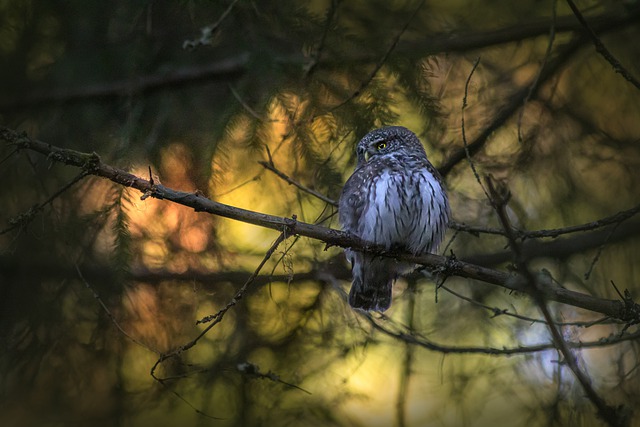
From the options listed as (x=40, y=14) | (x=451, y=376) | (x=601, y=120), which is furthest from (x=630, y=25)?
(x=40, y=14)

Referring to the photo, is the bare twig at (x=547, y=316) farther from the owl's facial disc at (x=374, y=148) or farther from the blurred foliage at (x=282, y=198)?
the owl's facial disc at (x=374, y=148)

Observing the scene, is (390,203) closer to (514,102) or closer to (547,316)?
(514,102)

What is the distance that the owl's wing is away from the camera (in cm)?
398

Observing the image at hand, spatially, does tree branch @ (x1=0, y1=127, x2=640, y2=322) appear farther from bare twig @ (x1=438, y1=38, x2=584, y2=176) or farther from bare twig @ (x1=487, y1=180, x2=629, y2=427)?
bare twig @ (x1=438, y1=38, x2=584, y2=176)

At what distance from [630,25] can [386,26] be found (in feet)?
4.14

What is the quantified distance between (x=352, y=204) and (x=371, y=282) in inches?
20.0

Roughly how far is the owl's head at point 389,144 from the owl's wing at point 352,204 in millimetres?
145

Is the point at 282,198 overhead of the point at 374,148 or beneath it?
beneath

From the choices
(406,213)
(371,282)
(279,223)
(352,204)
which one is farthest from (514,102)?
(279,223)

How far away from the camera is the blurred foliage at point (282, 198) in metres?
3.03

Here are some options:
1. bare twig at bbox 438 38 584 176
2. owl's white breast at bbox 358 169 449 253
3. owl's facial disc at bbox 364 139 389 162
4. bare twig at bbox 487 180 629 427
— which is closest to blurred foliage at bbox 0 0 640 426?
bare twig at bbox 438 38 584 176

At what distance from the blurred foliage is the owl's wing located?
0.25 feet

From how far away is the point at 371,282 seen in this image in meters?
4.22

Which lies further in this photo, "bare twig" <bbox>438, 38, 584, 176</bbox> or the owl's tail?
the owl's tail
